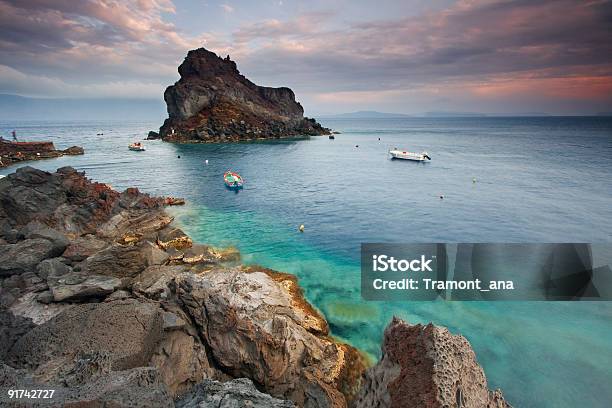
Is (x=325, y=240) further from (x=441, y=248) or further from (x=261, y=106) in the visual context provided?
(x=261, y=106)

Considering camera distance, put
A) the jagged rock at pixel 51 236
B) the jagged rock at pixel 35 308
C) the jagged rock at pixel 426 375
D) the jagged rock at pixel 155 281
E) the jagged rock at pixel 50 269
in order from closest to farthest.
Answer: the jagged rock at pixel 426 375 → the jagged rock at pixel 35 308 → the jagged rock at pixel 155 281 → the jagged rock at pixel 50 269 → the jagged rock at pixel 51 236

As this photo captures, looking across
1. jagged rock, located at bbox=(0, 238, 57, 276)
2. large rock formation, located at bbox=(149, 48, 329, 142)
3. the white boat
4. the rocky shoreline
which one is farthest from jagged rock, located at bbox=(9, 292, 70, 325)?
large rock formation, located at bbox=(149, 48, 329, 142)

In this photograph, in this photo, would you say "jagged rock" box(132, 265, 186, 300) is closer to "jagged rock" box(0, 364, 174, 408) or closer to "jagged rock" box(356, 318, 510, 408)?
"jagged rock" box(0, 364, 174, 408)

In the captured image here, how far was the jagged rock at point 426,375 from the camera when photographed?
6.55 metres

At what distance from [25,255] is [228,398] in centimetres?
1807

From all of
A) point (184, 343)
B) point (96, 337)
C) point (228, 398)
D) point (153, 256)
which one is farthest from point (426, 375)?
point (153, 256)

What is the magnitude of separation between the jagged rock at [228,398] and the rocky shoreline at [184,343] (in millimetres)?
33

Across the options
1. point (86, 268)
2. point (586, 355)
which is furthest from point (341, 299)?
point (86, 268)

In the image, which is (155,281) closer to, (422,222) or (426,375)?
(426,375)

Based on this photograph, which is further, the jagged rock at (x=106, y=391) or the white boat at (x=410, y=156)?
the white boat at (x=410, y=156)

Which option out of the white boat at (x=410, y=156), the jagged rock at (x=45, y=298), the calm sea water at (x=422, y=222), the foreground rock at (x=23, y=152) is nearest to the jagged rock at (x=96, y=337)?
the jagged rock at (x=45, y=298)

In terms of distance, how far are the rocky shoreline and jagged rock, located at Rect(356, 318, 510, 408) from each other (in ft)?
0.08

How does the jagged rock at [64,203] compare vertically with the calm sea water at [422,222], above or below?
above

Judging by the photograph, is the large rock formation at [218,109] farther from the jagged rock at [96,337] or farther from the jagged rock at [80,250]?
the jagged rock at [96,337]
